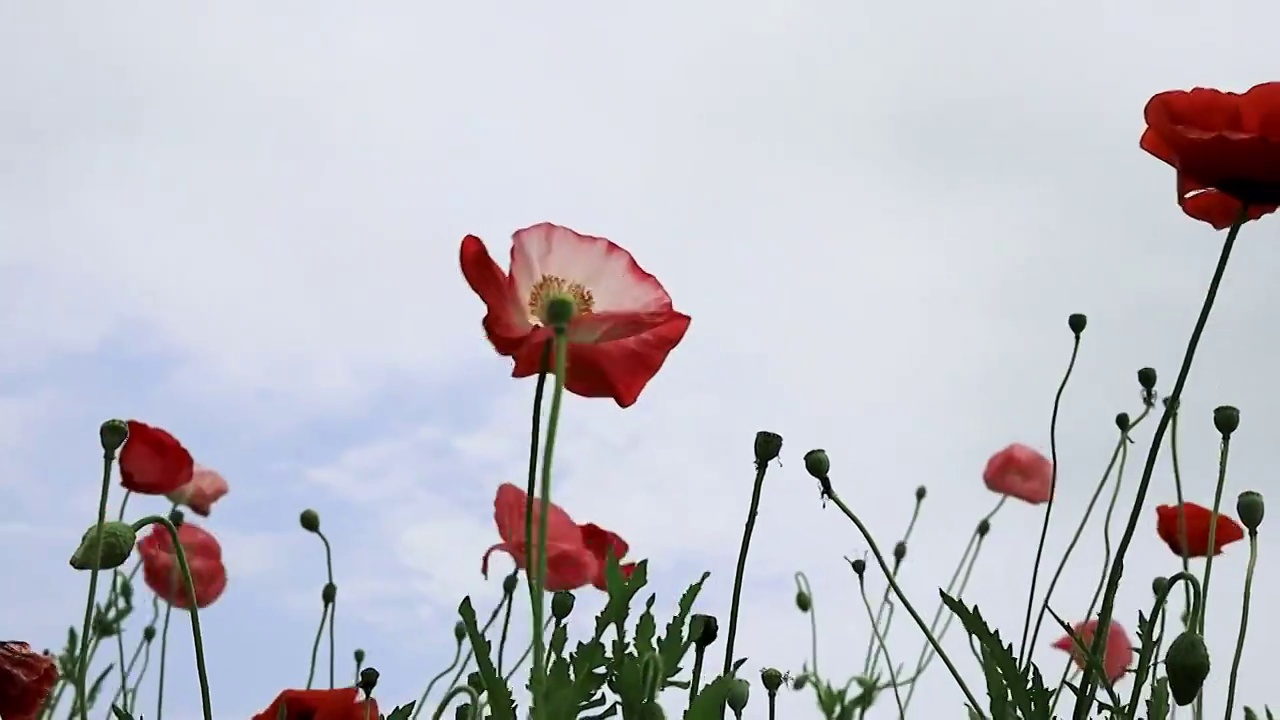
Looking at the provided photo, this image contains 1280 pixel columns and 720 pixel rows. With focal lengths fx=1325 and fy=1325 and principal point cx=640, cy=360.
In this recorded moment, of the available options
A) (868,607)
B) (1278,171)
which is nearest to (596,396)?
(1278,171)

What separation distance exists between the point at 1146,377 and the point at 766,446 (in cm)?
96

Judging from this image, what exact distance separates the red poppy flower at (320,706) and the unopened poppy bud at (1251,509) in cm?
105

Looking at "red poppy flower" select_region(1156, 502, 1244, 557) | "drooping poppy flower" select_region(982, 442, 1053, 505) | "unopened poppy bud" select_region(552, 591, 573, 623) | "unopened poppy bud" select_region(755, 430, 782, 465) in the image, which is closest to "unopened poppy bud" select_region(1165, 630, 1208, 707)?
"unopened poppy bud" select_region(755, 430, 782, 465)

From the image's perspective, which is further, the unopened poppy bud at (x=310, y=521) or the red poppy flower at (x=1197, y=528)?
the unopened poppy bud at (x=310, y=521)

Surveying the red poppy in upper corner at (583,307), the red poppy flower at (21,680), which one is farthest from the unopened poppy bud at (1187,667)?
the red poppy flower at (21,680)

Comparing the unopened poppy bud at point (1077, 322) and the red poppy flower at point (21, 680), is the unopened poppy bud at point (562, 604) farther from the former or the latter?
the unopened poppy bud at point (1077, 322)

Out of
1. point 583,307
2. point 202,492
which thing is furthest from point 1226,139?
point 202,492

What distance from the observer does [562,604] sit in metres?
1.46

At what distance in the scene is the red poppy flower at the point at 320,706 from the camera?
1.30 metres

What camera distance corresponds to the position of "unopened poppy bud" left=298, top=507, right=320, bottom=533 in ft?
7.63

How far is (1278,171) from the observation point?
133 centimetres

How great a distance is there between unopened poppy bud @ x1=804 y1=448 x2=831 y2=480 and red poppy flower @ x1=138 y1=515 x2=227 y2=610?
4.87 feet

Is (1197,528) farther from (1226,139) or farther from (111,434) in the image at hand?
(111,434)

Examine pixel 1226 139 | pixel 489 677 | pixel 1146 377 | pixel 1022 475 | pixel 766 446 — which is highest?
pixel 1022 475
